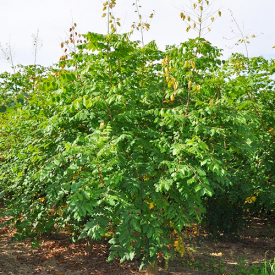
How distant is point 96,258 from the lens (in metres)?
6.67

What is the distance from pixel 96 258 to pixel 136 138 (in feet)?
12.1

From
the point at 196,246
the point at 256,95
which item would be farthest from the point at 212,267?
the point at 256,95

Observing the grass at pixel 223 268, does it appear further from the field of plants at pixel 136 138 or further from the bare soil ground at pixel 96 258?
the field of plants at pixel 136 138

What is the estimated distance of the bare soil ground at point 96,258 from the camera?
20.3 feet

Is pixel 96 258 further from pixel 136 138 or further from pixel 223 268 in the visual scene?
pixel 136 138

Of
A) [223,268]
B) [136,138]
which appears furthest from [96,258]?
[136,138]

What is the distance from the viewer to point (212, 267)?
6.52 meters

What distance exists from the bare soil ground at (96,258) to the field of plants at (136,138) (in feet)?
2.59

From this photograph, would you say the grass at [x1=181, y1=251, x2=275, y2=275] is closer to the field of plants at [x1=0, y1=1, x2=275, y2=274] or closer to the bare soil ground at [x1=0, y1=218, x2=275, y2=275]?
the bare soil ground at [x1=0, y1=218, x2=275, y2=275]

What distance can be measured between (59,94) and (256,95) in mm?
3875

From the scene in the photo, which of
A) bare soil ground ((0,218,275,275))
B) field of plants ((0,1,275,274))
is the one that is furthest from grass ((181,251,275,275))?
field of plants ((0,1,275,274))

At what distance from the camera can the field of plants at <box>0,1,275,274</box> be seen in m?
3.71

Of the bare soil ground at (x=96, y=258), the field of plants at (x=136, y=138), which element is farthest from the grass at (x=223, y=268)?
the field of plants at (x=136, y=138)

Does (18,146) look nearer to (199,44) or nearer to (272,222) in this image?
(199,44)
